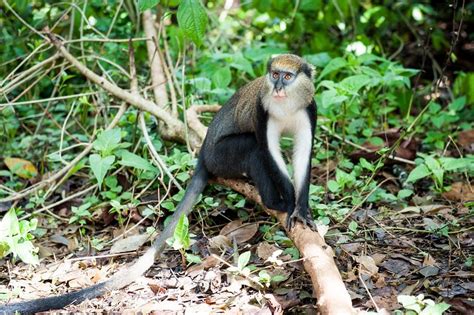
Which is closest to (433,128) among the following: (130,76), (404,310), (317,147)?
(317,147)

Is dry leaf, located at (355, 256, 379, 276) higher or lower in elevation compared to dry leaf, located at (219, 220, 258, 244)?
higher

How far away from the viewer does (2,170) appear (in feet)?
20.3

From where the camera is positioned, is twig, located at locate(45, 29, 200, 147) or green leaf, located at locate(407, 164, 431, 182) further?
twig, located at locate(45, 29, 200, 147)

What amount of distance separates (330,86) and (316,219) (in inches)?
56.9

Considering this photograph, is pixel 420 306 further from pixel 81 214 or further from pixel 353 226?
pixel 81 214

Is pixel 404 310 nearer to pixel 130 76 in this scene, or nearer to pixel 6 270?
pixel 6 270

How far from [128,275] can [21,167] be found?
238 cm

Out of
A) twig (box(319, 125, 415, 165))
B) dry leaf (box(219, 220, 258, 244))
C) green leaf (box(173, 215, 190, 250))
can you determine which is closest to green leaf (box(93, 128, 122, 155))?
dry leaf (box(219, 220, 258, 244))

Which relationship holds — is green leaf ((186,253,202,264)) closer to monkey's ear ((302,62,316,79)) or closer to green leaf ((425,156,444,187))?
monkey's ear ((302,62,316,79))

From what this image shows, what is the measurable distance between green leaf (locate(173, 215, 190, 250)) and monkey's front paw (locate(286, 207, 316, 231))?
0.66 metres

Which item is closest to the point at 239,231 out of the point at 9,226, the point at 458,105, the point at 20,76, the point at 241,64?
the point at 9,226

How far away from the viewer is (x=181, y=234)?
4141 millimetres

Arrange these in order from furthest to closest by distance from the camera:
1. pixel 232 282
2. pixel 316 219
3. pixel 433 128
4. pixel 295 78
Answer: pixel 433 128
pixel 316 219
pixel 295 78
pixel 232 282

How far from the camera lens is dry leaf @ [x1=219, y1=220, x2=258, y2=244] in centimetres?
471
